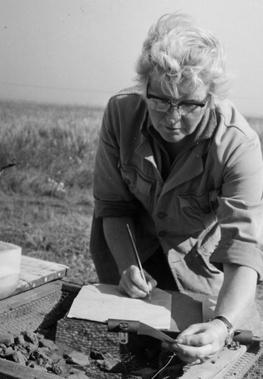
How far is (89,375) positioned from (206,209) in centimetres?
87

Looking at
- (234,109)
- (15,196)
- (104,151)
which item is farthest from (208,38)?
(15,196)

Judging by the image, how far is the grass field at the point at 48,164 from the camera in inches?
209

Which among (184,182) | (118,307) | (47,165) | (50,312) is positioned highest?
(184,182)

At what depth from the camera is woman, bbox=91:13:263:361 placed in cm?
207

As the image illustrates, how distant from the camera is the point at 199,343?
1.80 metres

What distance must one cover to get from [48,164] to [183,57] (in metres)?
4.14

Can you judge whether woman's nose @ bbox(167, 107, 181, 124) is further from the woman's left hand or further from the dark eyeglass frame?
the woman's left hand

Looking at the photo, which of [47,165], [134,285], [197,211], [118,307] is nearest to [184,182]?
[197,211]

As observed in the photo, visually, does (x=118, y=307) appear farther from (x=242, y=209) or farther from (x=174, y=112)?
(x=174, y=112)

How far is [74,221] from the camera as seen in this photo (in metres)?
5.25

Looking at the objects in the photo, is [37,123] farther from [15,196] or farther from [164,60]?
[164,60]

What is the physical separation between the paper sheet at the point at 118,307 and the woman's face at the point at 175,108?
0.59 m

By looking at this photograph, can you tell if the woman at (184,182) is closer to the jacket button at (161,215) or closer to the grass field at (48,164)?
the jacket button at (161,215)

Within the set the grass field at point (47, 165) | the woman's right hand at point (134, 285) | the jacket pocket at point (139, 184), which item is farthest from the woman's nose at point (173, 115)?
the grass field at point (47, 165)
